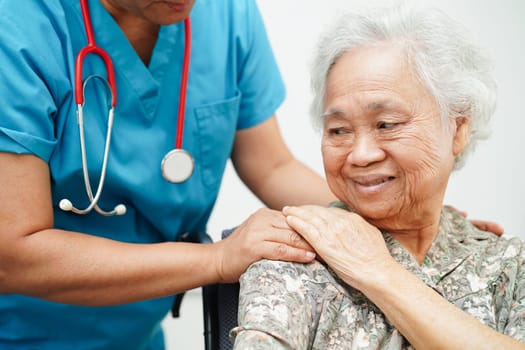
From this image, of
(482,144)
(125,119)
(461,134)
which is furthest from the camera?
(482,144)

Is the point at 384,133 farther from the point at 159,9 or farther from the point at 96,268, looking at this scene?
the point at 96,268

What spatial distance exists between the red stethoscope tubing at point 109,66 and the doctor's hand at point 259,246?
0.30 meters

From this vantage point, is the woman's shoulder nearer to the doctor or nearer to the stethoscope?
the doctor

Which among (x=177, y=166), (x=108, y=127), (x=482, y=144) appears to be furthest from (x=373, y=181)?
(x=482, y=144)

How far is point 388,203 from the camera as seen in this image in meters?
1.24

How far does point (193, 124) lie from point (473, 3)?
4.90 ft

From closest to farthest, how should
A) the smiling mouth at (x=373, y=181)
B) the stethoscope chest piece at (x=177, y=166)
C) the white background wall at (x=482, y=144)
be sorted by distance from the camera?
the smiling mouth at (x=373, y=181) < the stethoscope chest piece at (x=177, y=166) < the white background wall at (x=482, y=144)

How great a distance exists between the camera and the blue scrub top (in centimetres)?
120

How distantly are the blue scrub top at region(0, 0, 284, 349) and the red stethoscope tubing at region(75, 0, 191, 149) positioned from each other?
0.02 meters

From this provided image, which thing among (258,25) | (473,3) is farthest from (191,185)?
(473,3)

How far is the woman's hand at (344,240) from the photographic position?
1.13m

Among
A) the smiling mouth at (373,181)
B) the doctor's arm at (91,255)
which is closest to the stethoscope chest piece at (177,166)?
the doctor's arm at (91,255)

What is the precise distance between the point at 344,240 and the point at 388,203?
0.43 ft

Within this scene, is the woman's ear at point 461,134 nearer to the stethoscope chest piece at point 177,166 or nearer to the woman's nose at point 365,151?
the woman's nose at point 365,151
